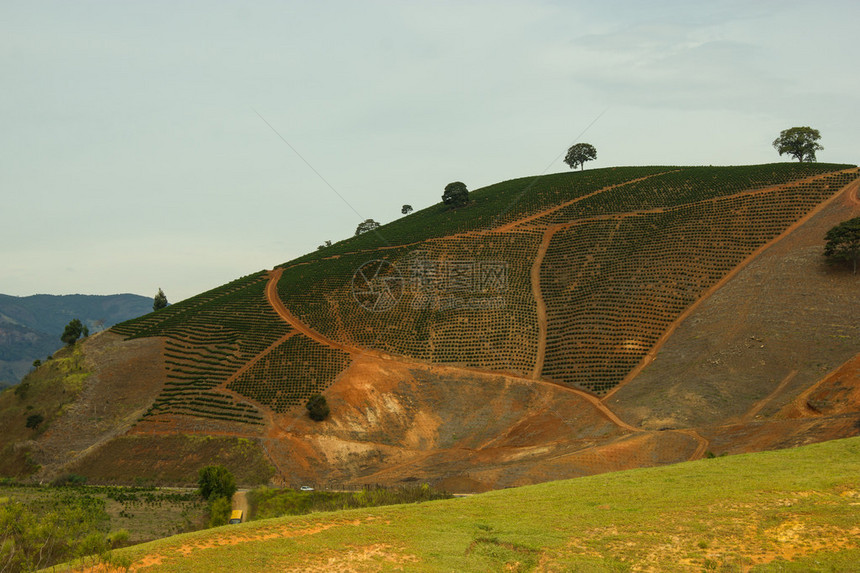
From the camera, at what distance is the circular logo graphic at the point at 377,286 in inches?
3290

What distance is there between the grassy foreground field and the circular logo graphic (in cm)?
5402

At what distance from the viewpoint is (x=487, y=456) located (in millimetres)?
54719

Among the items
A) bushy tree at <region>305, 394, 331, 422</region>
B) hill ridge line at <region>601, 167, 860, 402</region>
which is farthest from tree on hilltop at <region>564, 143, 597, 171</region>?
bushy tree at <region>305, 394, 331, 422</region>

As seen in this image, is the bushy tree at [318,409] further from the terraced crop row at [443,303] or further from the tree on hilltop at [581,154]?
the tree on hilltop at [581,154]

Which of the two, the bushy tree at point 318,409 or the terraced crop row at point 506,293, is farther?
the terraced crop row at point 506,293

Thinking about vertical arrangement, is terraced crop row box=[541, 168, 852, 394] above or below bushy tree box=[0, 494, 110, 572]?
above

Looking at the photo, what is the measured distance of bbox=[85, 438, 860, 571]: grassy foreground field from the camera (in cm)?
2178

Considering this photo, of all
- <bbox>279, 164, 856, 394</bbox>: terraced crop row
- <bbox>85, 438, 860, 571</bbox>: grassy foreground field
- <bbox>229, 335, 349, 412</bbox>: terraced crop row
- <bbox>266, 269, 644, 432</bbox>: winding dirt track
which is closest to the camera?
<bbox>85, 438, 860, 571</bbox>: grassy foreground field

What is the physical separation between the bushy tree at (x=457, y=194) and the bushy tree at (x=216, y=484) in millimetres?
76474

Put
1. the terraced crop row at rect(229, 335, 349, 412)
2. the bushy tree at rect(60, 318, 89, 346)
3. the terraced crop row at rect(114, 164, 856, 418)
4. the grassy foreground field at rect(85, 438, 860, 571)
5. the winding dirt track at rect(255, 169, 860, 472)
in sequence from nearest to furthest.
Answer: the grassy foreground field at rect(85, 438, 860, 571)
the winding dirt track at rect(255, 169, 860, 472)
the terraced crop row at rect(229, 335, 349, 412)
the terraced crop row at rect(114, 164, 856, 418)
the bushy tree at rect(60, 318, 89, 346)

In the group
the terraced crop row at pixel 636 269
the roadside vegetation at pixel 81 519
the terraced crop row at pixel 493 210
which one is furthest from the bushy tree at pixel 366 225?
the roadside vegetation at pixel 81 519

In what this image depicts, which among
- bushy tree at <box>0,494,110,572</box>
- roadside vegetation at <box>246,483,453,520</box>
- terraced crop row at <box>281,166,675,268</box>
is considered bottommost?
roadside vegetation at <box>246,483,453,520</box>

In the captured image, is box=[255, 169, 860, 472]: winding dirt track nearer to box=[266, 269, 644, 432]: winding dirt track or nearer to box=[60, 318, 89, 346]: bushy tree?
box=[266, 269, 644, 432]: winding dirt track

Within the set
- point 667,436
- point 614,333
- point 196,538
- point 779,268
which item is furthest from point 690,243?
point 196,538
